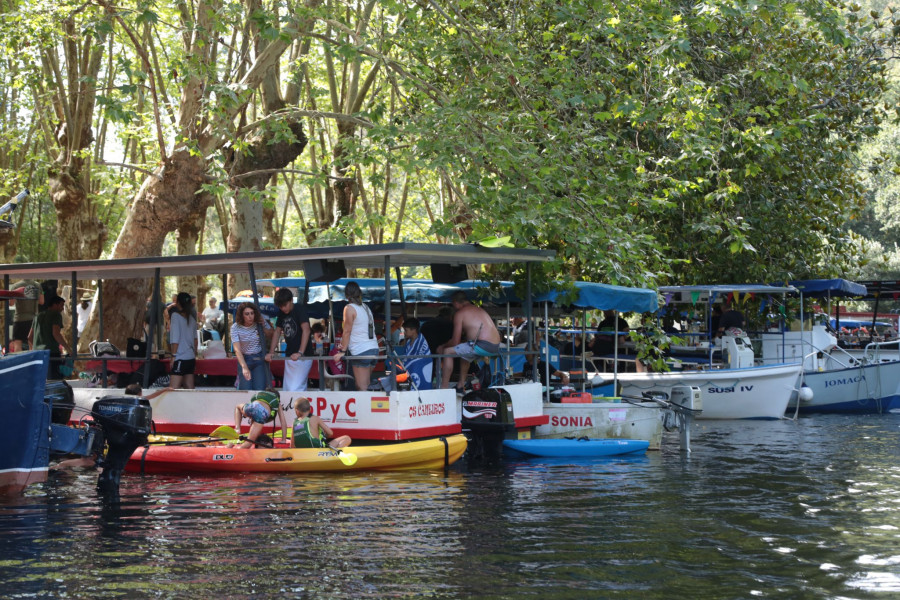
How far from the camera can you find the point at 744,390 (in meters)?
20.5

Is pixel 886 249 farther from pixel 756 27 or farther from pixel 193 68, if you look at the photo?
pixel 193 68

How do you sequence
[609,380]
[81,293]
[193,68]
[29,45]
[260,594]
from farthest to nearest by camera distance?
[81,293]
[29,45]
[609,380]
[193,68]
[260,594]

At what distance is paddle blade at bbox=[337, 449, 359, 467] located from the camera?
41.2 feet

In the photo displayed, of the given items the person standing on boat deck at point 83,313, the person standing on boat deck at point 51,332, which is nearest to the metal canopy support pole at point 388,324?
the person standing on boat deck at point 51,332

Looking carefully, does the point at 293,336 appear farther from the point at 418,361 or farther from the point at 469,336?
the point at 469,336

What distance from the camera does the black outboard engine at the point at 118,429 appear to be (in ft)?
37.1

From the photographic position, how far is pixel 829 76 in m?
24.4

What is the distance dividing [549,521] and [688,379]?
35.4 feet

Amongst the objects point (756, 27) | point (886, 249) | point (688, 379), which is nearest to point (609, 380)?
point (688, 379)

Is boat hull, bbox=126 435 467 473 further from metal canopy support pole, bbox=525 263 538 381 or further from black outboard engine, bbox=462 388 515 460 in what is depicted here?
metal canopy support pole, bbox=525 263 538 381

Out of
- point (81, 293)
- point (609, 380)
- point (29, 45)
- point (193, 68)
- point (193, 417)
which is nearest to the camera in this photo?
point (193, 417)

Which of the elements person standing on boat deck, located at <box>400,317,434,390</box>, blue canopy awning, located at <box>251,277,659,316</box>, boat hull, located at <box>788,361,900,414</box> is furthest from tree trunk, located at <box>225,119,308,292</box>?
boat hull, located at <box>788,361,900,414</box>

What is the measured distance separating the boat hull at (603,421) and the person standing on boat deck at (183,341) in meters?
5.21

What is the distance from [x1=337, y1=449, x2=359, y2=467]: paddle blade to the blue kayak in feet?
8.91
